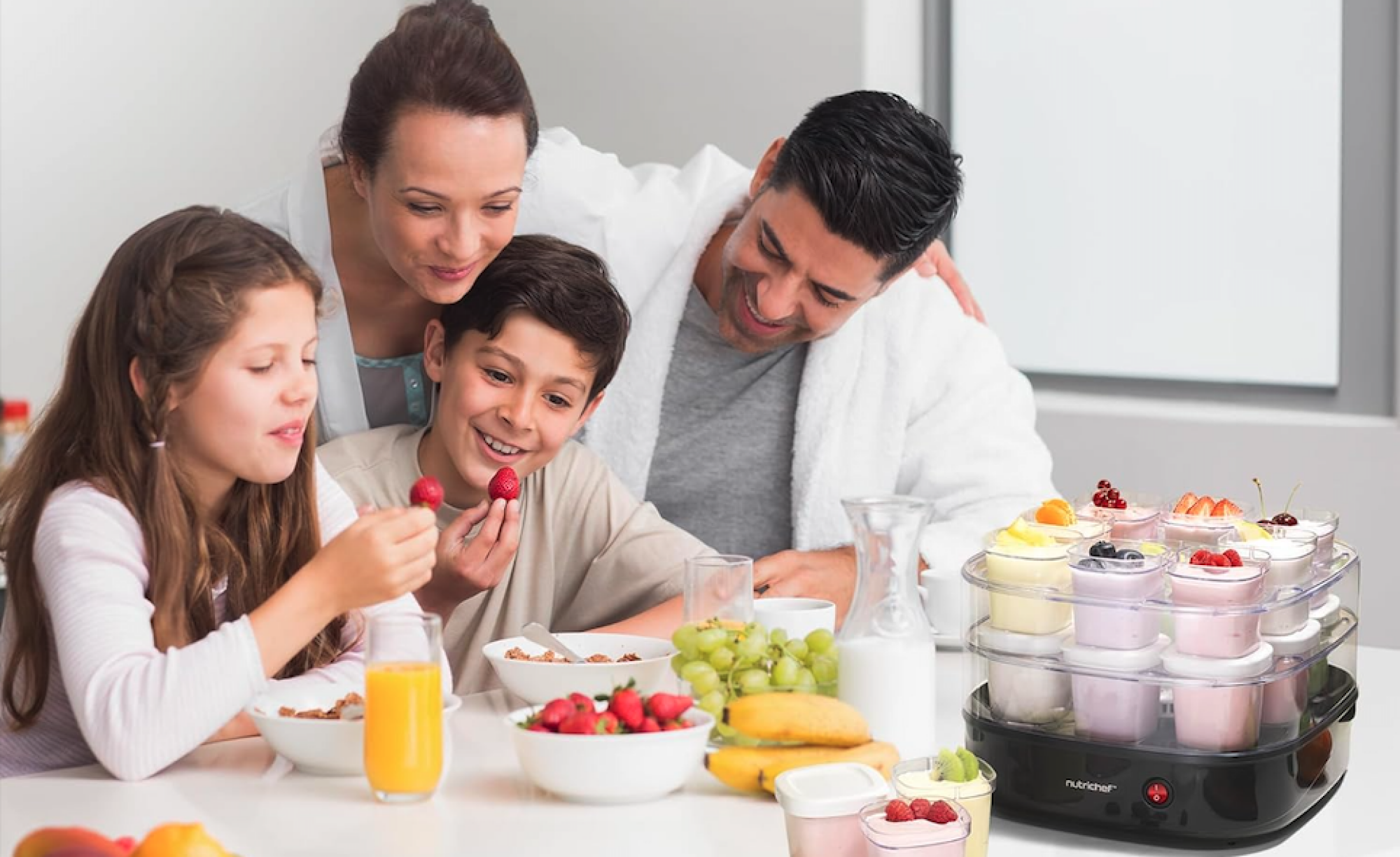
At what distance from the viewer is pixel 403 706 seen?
1.34m

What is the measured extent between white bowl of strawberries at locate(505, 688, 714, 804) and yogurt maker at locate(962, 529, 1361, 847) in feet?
0.96

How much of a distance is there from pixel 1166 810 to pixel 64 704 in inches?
45.4

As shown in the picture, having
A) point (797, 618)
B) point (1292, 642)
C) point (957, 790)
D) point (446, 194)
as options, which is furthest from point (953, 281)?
point (957, 790)

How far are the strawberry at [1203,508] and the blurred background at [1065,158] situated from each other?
1584 millimetres

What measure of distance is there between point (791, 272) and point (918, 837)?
1.34 meters

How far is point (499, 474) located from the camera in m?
1.93

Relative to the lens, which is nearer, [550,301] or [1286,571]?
[1286,571]

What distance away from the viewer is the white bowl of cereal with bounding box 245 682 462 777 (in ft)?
4.69

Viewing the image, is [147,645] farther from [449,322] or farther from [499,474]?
[449,322]

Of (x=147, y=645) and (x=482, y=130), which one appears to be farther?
(x=482, y=130)

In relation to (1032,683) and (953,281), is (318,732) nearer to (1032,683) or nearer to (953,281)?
(1032,683)

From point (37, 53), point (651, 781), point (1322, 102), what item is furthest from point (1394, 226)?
point (37, 53)

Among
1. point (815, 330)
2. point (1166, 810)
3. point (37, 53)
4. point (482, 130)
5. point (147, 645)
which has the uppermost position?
point (37, 53)

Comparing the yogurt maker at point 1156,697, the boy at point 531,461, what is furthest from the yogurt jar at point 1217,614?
the boy at point 531,461
